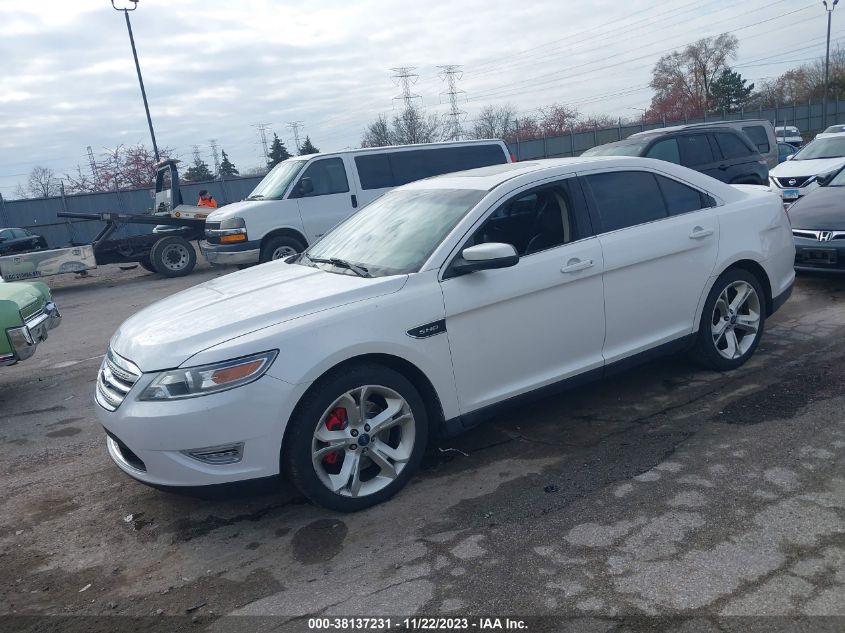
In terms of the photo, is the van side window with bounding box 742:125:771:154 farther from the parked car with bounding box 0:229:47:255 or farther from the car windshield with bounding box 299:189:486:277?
the parked car with bounding box 0:229:47:255

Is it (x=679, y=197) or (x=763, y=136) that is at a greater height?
(x=763, y=136)

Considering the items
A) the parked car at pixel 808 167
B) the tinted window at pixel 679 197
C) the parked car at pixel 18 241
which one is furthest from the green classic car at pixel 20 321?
the parked car at pixel 18 241

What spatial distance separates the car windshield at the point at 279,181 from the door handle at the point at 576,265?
357 inches

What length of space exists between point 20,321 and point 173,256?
9.73m

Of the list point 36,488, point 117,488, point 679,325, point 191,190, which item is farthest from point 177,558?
point 191,190

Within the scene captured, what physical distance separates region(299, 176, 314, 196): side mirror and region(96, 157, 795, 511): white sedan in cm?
746

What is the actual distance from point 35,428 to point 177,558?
2959 millimetres

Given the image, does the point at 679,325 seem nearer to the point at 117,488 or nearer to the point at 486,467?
the point at 486,467

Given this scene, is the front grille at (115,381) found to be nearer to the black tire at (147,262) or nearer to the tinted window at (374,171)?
the tinted window at (374,171)

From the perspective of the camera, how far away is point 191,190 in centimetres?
2633

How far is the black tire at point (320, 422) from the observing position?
3494mm

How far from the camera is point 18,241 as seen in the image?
19.5 metres

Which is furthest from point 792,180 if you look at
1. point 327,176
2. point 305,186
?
point 305,186

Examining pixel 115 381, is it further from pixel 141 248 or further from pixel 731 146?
pixel 141 248
